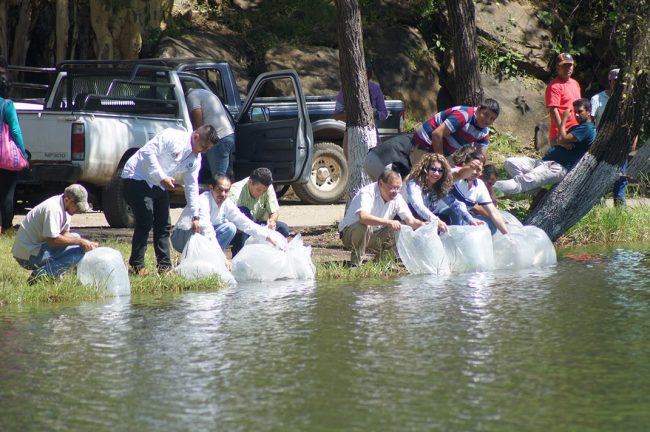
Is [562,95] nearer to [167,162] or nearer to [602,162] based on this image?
[602,162]

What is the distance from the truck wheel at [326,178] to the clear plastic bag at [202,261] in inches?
270

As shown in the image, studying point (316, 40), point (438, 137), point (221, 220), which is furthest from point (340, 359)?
point (316, 40)

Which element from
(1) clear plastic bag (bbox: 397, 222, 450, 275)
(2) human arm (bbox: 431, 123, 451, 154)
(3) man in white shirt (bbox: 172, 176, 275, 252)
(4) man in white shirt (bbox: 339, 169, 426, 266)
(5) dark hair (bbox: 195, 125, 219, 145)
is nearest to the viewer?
(5) dark hair (bbox: 195, 125, 219, 145)

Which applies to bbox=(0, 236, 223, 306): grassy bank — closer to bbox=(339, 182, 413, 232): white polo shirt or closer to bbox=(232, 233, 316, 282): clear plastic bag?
bbox=(232, 233, 316, 282): clear plastic bag

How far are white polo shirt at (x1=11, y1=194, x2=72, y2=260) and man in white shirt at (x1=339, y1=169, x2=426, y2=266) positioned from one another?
8.87ft

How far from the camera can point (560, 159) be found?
1302cm

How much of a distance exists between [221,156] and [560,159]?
3738 mm

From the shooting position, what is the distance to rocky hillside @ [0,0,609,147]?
22.1 meters

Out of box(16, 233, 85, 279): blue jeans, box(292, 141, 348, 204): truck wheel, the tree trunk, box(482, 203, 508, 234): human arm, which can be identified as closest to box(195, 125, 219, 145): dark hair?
box(16, 233, 85, 279): blue jeans

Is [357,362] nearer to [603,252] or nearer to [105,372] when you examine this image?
[105,372]

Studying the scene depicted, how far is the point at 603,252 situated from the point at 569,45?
12191 mm

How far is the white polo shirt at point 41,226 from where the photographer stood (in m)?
9.21

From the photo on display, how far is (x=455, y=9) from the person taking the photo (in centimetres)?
1464

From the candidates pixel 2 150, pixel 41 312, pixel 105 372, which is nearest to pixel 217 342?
pixel 105 372
